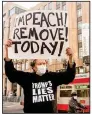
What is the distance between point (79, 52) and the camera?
9.05 ft

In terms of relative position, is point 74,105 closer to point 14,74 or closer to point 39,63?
point 39,63

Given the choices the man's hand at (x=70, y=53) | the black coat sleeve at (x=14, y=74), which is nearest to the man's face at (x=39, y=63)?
the black coat sleeve at (x=14, y=74)

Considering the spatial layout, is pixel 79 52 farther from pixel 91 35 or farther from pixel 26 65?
pixel 26 65

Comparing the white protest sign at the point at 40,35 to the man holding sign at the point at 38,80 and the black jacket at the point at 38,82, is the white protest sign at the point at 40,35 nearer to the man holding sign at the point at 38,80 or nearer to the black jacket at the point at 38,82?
the man holding sign at the point at 38,80

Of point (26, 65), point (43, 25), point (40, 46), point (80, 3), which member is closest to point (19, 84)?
point (26, 65)

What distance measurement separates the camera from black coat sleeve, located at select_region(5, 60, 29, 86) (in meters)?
2.70

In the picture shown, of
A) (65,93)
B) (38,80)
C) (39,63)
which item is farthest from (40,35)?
(65,93)

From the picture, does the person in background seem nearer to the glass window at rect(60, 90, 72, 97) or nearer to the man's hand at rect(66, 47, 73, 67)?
the glass window at rect(60, 90, 72, 97)

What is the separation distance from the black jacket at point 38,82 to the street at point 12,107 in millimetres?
71

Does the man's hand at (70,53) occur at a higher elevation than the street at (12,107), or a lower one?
higher

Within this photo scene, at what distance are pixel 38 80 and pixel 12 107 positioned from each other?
43cm

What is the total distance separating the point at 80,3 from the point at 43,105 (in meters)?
1.24

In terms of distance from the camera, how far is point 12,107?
2.73 m

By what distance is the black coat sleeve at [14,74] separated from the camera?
2.70 m
